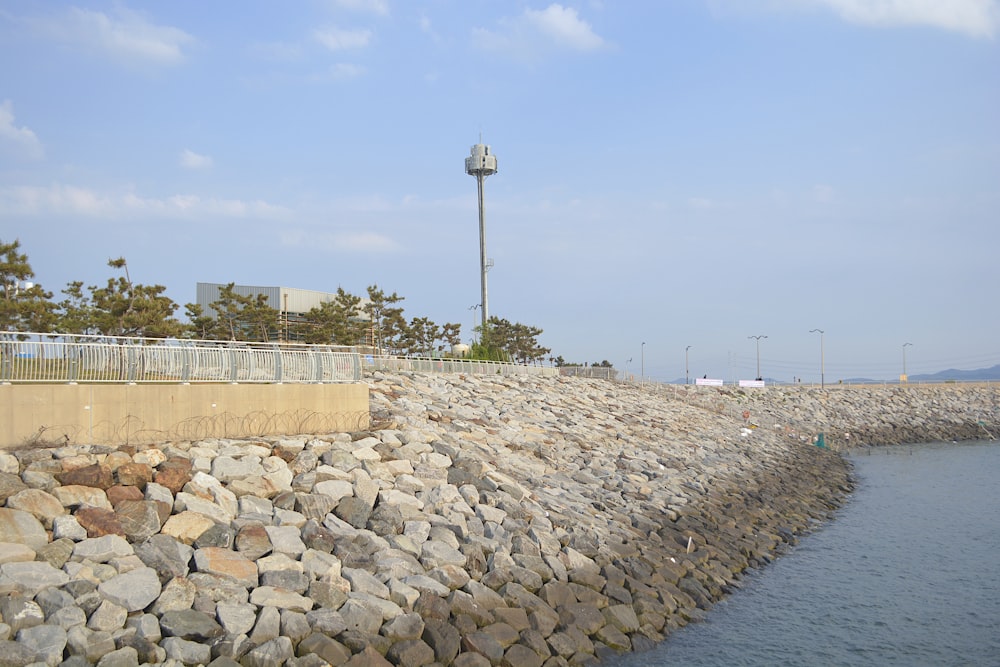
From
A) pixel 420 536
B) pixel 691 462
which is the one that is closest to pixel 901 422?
pixel 691 462

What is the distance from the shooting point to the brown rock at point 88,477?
12.0 m

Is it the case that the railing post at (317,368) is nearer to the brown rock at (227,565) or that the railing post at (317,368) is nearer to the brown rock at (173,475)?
the brown rock at (173,475)

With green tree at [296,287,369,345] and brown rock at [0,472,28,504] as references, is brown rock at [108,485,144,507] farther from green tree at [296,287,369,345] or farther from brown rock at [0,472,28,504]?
green tree at [296,287,369,345]

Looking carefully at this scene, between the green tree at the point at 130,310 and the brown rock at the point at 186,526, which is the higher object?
the green tree at the point at 130,310

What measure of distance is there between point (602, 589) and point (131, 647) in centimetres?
817

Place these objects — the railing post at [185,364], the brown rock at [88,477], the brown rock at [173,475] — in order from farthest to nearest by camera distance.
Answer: the railing post at [185,364]
the brown rock at [173,475]
the brown rock at [88,477]

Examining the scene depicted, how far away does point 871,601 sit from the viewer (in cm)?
1656

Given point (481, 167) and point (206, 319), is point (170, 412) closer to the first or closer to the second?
point (206, 319)

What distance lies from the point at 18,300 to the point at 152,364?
17.2 m

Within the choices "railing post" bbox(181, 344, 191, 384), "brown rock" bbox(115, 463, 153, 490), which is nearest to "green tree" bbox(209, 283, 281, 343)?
"railing post" bbox(181, 344, 191, 384)

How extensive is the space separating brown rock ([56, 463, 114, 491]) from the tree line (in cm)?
1079

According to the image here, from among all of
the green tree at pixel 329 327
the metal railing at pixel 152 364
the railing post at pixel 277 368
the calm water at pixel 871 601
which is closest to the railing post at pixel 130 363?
the metal railing at pixel 152 364

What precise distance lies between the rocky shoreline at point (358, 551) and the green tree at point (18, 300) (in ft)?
48.1

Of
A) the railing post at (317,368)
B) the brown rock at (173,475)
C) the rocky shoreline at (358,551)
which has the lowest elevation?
the rocky shoreline at (358,551)
